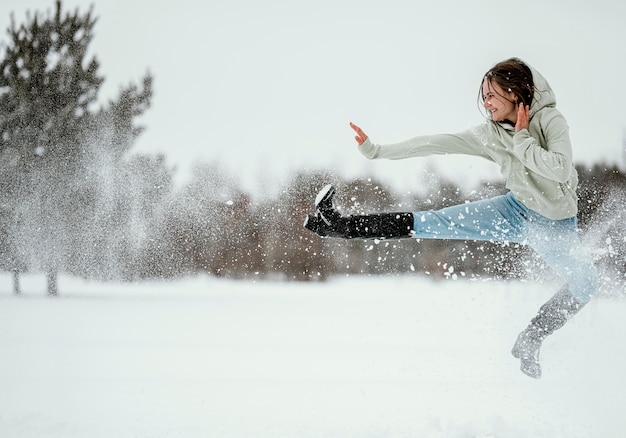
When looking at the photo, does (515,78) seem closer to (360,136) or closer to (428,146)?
(428,146)

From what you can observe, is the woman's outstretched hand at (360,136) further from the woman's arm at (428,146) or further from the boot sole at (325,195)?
the boot sole at (325,195)

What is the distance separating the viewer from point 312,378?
411 cm

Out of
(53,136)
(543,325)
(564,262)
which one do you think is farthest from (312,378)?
(53,136)

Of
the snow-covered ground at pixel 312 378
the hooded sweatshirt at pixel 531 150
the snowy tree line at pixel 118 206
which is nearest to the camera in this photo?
the hooded sweatshirt at pixel 531 150

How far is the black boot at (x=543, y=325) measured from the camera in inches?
102

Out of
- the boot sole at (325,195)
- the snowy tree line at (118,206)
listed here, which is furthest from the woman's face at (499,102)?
the snowy tree line at (118,206)

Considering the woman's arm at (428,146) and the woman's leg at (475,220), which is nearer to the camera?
the woman's leg at (475,220)

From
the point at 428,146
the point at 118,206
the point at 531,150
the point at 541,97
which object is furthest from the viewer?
the point at 118,206

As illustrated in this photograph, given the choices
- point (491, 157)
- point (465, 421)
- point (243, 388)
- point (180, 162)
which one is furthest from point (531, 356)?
point (180, 162)

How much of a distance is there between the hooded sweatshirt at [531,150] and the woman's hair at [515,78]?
3 cm

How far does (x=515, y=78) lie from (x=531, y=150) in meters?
0.40

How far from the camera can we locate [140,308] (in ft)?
30.1

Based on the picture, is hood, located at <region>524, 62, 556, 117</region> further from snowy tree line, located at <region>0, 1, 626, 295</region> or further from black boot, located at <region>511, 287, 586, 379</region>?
snowy tree line, located at <region>0, 1, 626, 295</region>

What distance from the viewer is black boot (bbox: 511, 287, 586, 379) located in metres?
2.59
